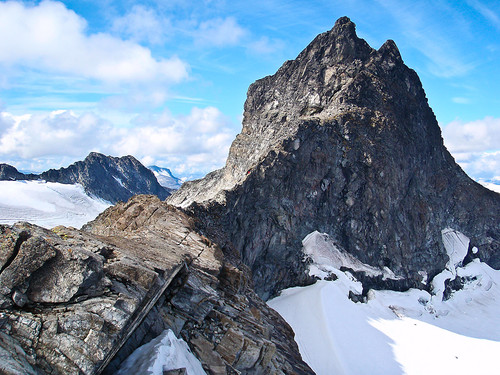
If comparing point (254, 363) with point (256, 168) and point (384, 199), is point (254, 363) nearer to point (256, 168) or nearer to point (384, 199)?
point (256, 168)

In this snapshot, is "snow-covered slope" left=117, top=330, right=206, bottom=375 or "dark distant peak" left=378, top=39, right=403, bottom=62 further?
"dark distant peak" left=378, top=39, right=403, bottom=62

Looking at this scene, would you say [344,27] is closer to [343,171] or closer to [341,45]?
[341,45]

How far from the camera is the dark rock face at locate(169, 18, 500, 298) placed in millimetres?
40312

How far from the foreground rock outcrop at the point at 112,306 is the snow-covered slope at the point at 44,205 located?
5011 centimetres

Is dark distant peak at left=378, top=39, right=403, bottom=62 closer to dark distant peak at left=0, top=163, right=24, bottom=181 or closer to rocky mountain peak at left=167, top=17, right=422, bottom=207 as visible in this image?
rocky mountain peak at left=167, top=17, right=422, bottom=207

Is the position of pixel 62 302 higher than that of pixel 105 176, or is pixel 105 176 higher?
pixel 105 176

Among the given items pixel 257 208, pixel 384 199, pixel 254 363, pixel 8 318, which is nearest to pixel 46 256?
pixel 8 318

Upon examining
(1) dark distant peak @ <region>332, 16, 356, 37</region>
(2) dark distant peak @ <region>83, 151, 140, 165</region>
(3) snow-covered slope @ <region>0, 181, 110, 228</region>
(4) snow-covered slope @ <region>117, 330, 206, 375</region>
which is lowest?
(4) snow-covered slope @ <region>117, 330, 206, 375</region>

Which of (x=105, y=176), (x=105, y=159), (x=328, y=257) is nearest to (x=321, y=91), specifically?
(x=328, y=257)

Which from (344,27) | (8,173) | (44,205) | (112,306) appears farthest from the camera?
(8,173)

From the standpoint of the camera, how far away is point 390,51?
57.3 metres

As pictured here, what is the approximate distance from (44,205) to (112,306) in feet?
205

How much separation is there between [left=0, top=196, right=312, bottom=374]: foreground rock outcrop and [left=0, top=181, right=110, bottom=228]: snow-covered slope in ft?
164

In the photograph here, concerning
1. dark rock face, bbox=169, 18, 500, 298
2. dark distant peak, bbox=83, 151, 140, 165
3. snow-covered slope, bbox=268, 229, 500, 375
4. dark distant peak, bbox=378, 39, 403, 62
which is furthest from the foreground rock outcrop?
dark distant peak, bbox=83, 151, 140, 165
